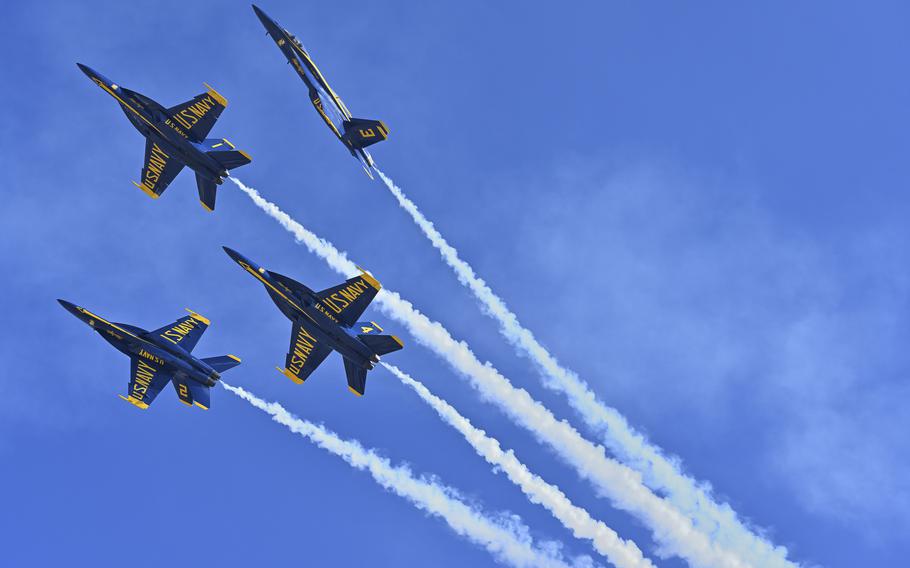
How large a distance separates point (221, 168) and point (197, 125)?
3.82m

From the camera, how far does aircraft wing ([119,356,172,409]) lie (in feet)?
230

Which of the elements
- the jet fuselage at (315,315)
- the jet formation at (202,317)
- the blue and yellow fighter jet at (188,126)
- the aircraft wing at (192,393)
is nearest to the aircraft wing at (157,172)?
the jet formation at (202,317)

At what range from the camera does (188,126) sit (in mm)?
67062

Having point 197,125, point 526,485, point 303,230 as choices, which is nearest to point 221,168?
point 197,125

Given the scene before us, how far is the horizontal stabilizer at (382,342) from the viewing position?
205ft

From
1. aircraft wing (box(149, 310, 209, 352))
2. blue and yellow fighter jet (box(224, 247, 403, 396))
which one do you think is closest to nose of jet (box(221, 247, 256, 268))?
blue and yellow fighter jet (box(224, 247, 403, 396))

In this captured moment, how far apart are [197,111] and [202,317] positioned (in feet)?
58.1

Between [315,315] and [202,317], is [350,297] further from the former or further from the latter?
[202,317]

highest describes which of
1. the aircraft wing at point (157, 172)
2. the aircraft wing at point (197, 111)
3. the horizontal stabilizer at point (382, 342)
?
the aircraft wing at point (197, 111)

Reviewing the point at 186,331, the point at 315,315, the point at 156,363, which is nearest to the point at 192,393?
the point at 156,363

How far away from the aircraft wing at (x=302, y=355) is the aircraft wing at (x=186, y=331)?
9.87 meters

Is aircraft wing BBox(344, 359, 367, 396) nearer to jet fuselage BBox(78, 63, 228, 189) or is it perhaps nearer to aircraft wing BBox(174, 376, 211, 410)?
aircraft wing BBox(174, 376, 211, 410)

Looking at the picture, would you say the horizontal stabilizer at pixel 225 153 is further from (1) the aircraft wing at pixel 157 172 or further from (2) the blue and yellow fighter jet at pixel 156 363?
(2) the blue and yellow fighter jet at pixel 156 363

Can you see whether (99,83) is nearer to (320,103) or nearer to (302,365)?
(320,103)
